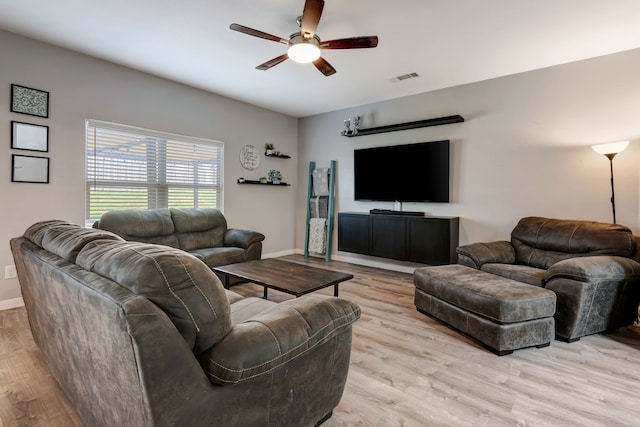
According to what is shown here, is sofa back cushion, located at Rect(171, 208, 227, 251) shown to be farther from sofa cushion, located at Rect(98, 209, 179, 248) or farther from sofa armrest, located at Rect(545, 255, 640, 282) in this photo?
sofa armrest, located at Rect(545, 255, 640, 282)

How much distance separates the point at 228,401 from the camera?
3.56ft

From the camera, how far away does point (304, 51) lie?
2.64 metres

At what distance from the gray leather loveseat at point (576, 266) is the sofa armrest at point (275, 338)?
1.97 meters

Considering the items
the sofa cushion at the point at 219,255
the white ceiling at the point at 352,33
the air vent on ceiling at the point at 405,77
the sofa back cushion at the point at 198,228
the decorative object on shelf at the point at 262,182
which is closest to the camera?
the white ceiling at the point at 352,33

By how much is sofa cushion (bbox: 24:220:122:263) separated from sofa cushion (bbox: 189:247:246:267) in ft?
6.25

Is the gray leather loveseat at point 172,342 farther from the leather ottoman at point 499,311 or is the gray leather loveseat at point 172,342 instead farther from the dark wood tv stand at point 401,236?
the dark wood tv stand at point 401,236

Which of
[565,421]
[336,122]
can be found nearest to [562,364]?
[565,421]

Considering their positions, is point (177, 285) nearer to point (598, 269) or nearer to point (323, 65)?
point (323, 65)

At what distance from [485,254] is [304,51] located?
8.52ft

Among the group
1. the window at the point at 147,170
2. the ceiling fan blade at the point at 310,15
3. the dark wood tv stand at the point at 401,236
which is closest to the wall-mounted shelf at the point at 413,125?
the dark wood tv stand at the point at 401,236

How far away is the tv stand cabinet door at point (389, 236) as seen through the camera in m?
4.38

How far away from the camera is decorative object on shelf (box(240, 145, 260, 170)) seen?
203 inches

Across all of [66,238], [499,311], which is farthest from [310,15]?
[499,311]

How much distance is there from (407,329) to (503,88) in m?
3.17
